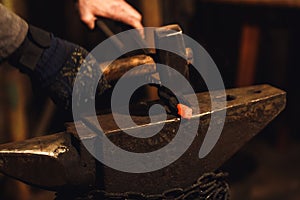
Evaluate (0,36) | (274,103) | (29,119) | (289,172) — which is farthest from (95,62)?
(29,119)

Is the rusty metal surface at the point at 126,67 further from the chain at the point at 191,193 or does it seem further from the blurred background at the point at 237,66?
the blurred background at the point at 237,66

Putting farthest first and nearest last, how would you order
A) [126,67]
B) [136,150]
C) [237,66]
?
[237,66] → [126,67] → [136,150]

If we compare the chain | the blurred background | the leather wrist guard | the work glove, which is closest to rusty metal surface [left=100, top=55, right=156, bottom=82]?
the work glove

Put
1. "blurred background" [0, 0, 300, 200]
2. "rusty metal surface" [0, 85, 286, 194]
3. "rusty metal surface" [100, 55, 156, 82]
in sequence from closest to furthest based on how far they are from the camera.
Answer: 1. "rusty metal surface" [0, 85, 286, 194]
2. "rusty metal surface" [100, 55, 156, 82]
3. "blurred background" [0, 0, 300, 200]

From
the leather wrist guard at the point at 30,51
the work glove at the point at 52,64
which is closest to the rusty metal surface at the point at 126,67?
the work glove at the point at 52,64

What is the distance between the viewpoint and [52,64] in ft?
4.95

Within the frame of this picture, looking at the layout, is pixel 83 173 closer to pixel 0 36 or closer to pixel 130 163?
pixel 130 163

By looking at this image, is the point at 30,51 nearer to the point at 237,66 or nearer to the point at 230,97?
the point at 230,97

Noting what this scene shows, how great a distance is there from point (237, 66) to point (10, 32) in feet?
6.69

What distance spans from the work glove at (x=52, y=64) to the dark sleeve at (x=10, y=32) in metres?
0.02

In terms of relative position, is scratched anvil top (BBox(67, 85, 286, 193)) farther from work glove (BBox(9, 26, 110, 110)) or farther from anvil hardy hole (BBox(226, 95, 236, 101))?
work glove (BBox(9, 26, 110, 110))

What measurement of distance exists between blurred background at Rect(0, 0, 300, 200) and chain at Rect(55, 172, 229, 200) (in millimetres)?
1532

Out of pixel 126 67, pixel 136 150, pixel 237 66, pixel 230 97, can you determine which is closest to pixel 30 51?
pixel 126 67

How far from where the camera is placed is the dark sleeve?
145cm
